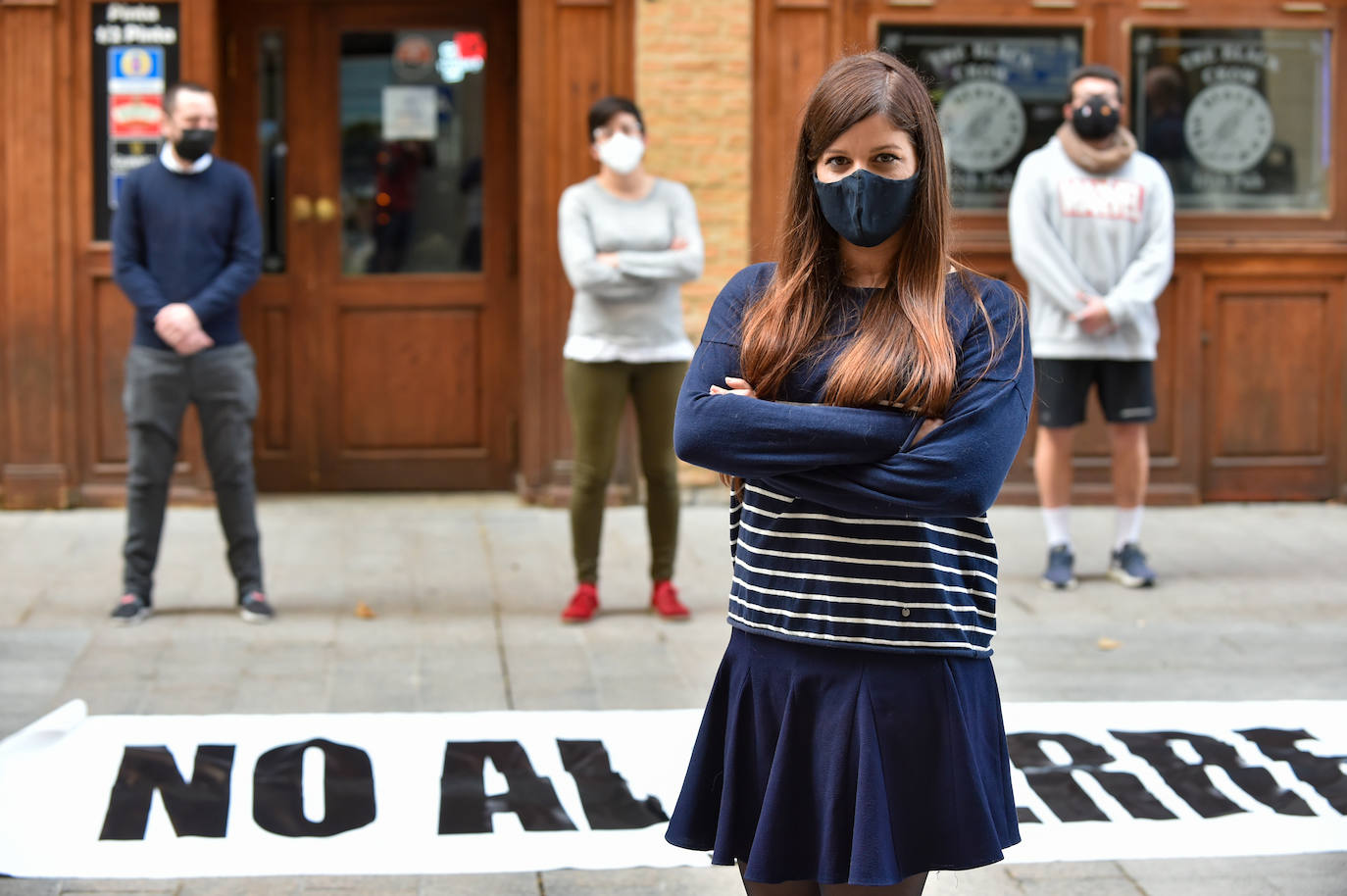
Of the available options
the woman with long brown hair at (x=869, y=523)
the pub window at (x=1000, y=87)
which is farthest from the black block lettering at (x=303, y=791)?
the pub window at (x=1000, y=87)

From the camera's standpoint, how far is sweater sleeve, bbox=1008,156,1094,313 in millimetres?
7191

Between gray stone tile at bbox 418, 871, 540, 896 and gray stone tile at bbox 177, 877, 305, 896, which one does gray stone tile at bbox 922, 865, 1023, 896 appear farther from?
gray stone tile at bbox 177, 877, 305, 896

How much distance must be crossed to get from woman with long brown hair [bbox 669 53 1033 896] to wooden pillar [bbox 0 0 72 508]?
691 cm

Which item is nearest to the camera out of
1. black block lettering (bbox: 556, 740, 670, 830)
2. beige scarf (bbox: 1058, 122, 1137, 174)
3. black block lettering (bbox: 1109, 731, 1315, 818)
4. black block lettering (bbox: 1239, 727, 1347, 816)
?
black block lettering (bbox: 556, 740, 670, 830)

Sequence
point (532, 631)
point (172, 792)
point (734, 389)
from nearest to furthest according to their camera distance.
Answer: point (734, 389) → point (172, 792) → point (532, 631)

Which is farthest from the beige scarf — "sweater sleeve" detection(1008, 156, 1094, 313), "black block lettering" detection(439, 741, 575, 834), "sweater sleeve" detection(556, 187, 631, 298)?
"black block lettering" detection(439, 741, 575, 834)

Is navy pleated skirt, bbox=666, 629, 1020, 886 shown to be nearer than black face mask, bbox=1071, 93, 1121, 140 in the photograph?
Yes

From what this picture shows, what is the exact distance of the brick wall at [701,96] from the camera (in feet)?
29.4

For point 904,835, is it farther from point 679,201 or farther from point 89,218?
point 89,218

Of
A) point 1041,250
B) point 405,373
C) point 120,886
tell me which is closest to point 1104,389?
point 1041,250

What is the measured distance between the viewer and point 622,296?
21.5 feet

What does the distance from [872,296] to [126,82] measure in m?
7.02

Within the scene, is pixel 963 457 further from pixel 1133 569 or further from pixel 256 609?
pixel 1133 569

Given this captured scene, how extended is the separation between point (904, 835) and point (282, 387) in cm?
734
